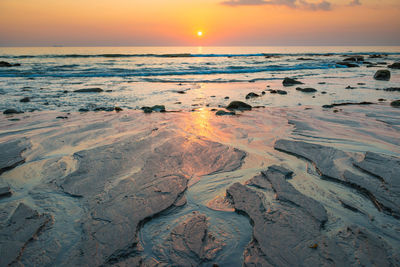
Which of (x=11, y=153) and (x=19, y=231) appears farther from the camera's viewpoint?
(x=11, y=153)

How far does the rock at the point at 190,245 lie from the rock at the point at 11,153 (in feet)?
10.1

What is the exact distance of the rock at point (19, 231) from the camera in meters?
2.00

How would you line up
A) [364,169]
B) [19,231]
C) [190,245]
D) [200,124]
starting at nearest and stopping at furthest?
1. [190,245]
2. [19,231]
3. [364,169]
4. [200,124]

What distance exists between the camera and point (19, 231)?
229 centimetres

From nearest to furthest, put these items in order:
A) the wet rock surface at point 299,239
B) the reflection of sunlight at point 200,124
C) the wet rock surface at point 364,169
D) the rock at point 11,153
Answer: the wet rock surface at point 299,239
the wet rock surface at point 364,169
the rock at point 11,153
the reflection of sunlight at point 200,124

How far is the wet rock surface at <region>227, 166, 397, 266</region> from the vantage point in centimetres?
193

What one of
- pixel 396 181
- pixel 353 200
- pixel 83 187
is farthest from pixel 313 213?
pixel 83 187

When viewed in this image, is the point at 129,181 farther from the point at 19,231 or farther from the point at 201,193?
the point at 19,231

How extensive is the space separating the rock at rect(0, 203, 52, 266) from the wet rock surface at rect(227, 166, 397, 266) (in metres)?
1.98

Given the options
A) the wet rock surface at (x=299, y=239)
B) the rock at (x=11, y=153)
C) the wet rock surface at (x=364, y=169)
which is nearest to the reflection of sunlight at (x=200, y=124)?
the wet rock surface at (x=364, y=169)

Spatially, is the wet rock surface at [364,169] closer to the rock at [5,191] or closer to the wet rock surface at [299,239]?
the wet rock surface at [299,239]

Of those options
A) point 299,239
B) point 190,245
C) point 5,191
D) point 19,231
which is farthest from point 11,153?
point 299,239

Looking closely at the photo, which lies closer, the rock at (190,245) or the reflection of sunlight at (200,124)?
the rock at (190,245)

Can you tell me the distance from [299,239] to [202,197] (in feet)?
3.93
